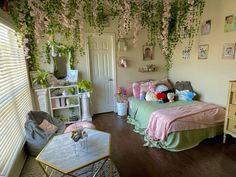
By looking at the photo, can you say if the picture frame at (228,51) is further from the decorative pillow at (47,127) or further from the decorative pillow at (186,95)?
the decorative pillow at (47,127)

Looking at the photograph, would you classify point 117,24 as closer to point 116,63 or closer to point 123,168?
point 116,63

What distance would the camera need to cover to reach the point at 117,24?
166 inches

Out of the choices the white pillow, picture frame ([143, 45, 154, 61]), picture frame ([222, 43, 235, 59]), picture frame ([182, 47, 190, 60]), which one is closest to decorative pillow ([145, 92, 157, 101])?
the white pillow

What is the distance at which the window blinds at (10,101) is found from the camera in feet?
6.63

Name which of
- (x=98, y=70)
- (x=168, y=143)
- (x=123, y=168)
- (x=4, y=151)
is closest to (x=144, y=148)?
(x=168, y=143)

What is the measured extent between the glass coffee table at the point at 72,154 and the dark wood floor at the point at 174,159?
2.04ft

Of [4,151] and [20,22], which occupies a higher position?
[20,22]

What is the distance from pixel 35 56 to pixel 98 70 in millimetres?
1506

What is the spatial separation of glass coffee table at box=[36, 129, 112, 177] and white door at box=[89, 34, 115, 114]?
2325 mm

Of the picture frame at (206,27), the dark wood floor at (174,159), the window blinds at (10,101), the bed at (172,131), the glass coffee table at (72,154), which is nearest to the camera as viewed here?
the glass coffee table at (72,154)

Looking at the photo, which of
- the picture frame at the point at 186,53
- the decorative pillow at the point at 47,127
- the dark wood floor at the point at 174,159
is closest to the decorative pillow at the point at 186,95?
the picture frame at the point at 186,53

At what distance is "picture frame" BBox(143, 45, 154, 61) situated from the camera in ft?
15.3

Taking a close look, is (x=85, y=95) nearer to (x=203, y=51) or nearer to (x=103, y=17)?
(x=103, y=17)

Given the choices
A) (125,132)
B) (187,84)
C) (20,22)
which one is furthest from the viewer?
(187,84)
